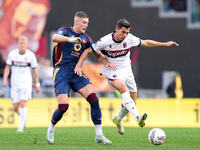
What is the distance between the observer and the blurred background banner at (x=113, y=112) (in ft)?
57.9

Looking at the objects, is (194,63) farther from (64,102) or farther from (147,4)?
(64,102)

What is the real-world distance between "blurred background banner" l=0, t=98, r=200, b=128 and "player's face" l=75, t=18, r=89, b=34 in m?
8.57

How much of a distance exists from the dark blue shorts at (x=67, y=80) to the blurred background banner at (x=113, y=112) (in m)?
8.40

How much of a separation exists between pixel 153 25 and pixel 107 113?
1148 centimetres

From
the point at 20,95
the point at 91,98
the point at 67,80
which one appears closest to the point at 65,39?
the point at 67,80

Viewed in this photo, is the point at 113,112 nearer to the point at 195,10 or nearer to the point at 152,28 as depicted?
the point at 152,28

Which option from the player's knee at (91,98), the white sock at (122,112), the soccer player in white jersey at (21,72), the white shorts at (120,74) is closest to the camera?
the player's knee at (91,98)

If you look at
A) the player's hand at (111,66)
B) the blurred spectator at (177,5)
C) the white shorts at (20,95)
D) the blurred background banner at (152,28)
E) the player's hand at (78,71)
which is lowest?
the white shorts at (20,95)

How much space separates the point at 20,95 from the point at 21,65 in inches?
29.8

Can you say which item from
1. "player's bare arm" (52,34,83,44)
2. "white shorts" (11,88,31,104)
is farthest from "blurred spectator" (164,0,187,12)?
"player's bare arm" (52,34,83,44)

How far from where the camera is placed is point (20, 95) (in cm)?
1314

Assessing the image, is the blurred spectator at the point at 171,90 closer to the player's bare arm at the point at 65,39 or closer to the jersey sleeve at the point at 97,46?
the jersey sleeve at the point at 97,46

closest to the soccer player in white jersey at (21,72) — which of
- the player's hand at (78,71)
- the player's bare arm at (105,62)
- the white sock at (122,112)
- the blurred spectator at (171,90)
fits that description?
the white sock at (122,112)

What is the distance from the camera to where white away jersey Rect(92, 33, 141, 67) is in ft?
31.3
